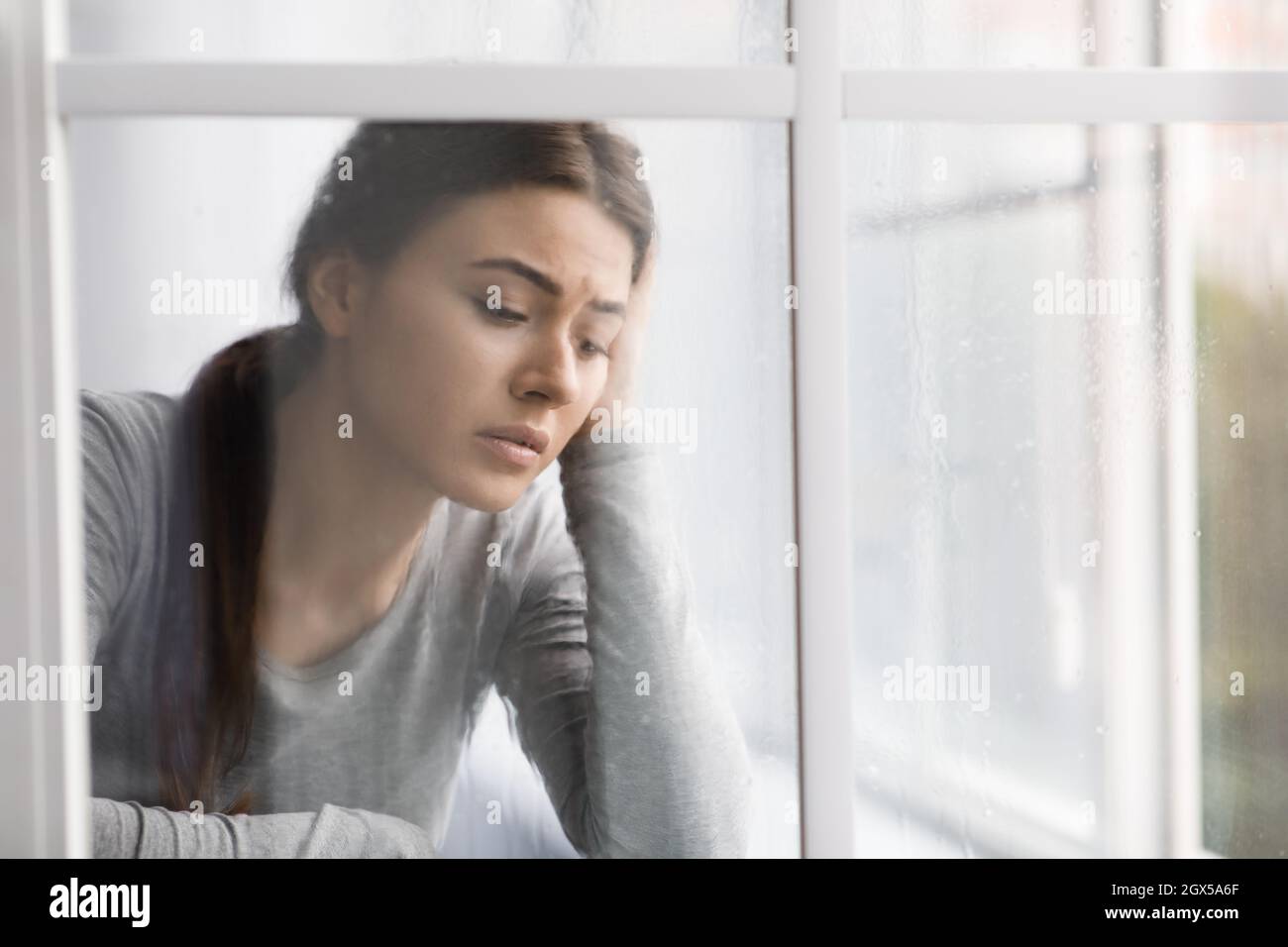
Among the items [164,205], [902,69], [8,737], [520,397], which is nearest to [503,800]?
[520,397]

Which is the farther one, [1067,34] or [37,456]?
[1067,34]

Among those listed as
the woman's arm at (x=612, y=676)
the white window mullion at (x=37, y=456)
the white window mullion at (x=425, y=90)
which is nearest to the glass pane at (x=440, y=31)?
the white window mullion at (x=425, y=90)

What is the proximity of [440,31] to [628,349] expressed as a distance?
0.68m

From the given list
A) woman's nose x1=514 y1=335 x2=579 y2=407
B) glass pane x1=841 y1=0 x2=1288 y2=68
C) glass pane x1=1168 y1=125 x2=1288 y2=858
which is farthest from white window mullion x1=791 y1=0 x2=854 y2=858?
glass pane x1=1168 y1=125 x2=1288 y2=858

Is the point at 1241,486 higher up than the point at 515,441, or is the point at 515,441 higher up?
the point at 515,441

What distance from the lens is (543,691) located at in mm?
2059

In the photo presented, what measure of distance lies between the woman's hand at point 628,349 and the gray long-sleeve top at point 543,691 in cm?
7

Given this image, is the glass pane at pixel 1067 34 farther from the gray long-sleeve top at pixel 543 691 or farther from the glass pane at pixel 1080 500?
the gray long-sleeve top at pixel 543 691

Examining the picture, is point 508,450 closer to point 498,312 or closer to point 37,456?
point 498,312

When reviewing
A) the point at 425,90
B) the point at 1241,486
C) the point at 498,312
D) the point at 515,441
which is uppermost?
the point at 425,90

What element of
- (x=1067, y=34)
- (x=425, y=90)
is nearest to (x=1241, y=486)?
(x=1067, y=34)

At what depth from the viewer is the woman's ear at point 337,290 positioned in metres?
2.01

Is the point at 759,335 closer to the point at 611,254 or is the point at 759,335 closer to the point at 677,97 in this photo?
the point at 611,254
